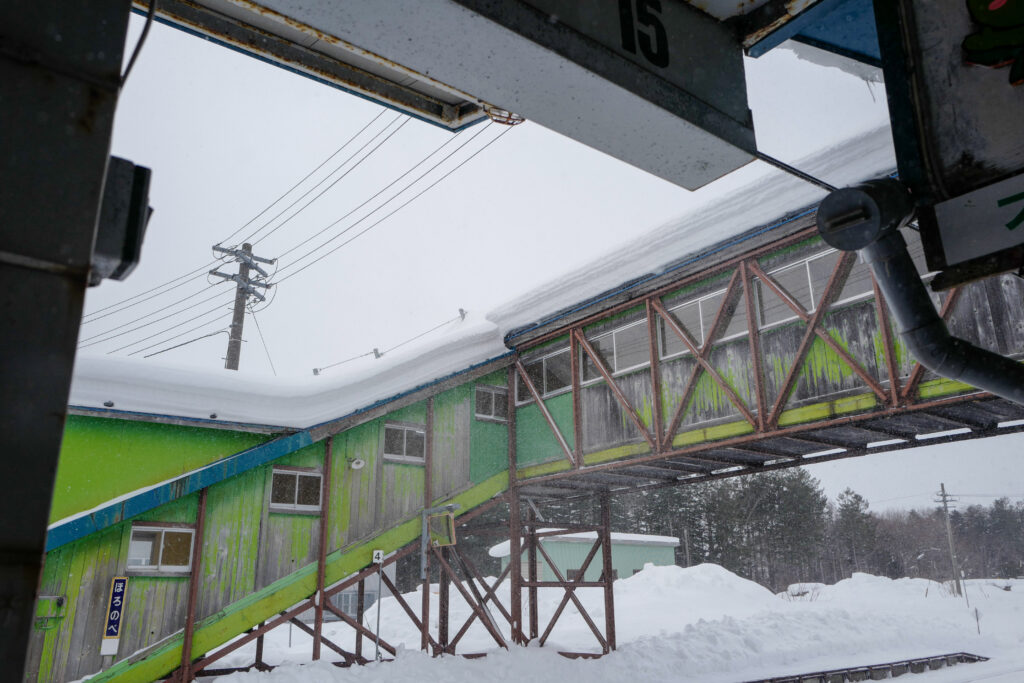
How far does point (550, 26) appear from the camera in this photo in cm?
373

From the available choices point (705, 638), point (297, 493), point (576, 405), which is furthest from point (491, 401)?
point (705, 638)

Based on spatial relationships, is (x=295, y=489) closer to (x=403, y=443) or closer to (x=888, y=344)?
(x=403, y=443)

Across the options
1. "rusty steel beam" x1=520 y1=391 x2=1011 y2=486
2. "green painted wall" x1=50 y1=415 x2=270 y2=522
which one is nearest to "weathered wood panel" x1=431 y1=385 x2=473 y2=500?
"rusty steel beam" x1=520 y1=391 x2=1011 y2=486

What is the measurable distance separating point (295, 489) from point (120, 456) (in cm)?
312

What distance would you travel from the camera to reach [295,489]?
1353 centimetres

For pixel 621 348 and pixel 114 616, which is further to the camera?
pixel 621 348

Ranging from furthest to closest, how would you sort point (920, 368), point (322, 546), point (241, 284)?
point (241, 284), point (322, 546), point (920, 368)

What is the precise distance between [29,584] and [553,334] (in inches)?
511

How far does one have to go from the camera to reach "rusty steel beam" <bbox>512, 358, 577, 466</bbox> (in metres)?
13.9

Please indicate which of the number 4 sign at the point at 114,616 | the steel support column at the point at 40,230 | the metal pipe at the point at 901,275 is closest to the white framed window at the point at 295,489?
the number 4 sign at the point at 114,616

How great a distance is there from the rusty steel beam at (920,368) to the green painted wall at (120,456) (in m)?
11.3

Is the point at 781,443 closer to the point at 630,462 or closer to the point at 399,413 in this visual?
the point at 630,462

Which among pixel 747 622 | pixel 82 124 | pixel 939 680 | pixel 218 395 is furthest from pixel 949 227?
pixel 747 622

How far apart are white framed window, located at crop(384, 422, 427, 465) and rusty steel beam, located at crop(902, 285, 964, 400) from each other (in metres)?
9.46
